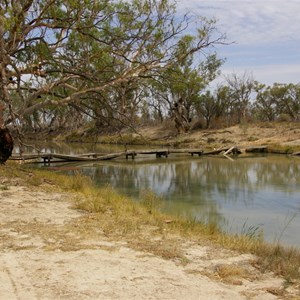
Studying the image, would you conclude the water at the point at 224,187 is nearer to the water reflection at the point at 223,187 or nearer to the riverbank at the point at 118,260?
the water reflection at the point at 223,187

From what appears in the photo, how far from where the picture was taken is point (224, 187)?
15.1 metres

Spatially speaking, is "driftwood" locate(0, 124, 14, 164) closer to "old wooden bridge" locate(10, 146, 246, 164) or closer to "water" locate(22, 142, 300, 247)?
"old wooden bridge" locate(10, 146, 246, 164)

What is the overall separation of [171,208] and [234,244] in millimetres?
4779

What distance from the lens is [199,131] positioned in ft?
138

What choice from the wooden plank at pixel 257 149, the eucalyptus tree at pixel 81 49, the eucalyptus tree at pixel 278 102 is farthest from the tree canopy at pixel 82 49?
the eucalyptus tree at pixel 278 102

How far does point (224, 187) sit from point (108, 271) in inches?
429

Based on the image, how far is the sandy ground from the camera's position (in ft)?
13.5

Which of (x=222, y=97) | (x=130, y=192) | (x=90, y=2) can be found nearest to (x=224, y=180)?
(x=130, y=192)

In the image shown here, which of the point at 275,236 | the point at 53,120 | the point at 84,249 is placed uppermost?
the point at 53,120

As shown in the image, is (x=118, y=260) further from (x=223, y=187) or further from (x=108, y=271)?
(x=223, y=187)

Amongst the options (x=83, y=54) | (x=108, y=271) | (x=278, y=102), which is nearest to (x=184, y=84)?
(x=83, y=54)

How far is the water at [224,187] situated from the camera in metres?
9.52

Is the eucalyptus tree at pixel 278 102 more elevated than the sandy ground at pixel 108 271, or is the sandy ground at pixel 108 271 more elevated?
the eucalyptus tree at pixel 278 102

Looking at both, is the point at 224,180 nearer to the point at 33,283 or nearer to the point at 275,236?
the point at 275,236
